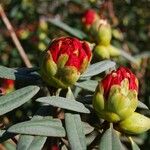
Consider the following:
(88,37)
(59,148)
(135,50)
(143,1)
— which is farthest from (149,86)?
→ (59,148)

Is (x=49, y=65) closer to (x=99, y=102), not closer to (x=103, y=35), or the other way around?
(x=99, y=102)

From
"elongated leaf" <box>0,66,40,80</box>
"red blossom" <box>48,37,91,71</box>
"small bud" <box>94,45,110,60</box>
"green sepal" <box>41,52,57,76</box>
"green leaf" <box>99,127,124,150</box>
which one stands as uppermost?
"red blossom" <box>48,37,91,71</box>

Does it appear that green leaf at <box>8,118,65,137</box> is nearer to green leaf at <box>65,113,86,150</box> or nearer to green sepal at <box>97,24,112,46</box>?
green leaf at <box>65,113,86,150</box>

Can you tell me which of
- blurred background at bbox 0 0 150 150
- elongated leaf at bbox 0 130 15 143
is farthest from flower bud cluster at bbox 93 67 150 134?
blurred background at bbox 0 0 150 150

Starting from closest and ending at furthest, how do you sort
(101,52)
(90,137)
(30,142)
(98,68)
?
(30,142)
(90,137)
(98,68)
(101,52)

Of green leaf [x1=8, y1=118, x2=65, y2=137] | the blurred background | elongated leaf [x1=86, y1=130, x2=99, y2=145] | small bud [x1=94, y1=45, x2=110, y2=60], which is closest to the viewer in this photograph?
green leaf [x1=8, y1=118, x2=65, y2=137]

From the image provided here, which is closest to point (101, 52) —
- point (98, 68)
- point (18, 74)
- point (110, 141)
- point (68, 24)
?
point (98, 68)

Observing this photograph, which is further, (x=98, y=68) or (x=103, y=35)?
(x=103, y=35)
